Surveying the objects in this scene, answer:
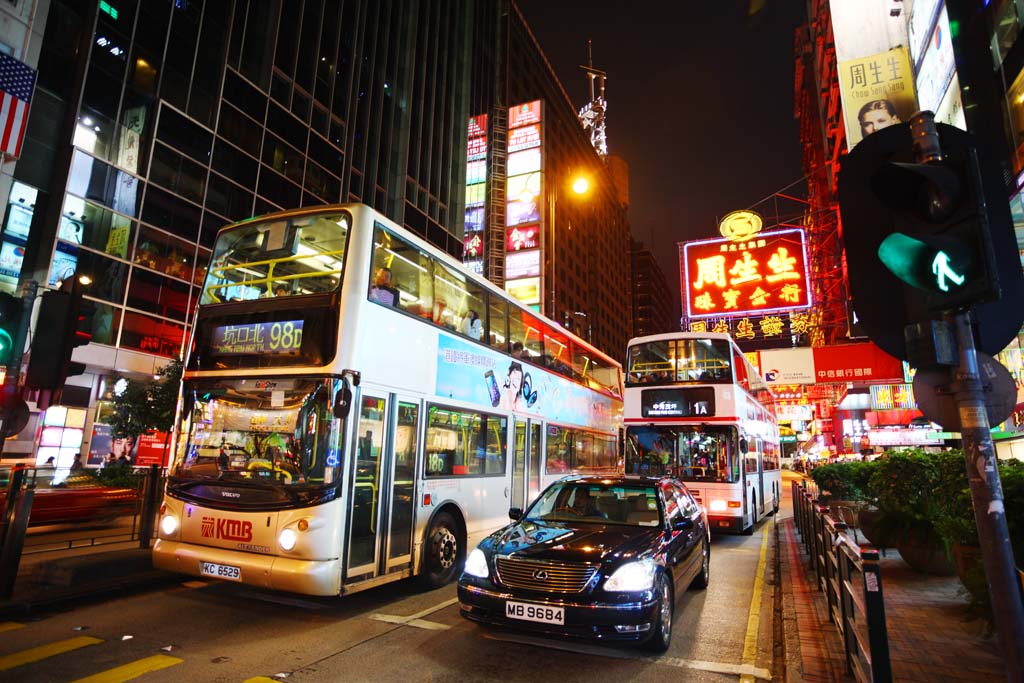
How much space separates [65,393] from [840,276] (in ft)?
107

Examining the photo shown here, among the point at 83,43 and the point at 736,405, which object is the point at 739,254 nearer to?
the point at 736,405

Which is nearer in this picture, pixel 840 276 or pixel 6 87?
pixel 6 87

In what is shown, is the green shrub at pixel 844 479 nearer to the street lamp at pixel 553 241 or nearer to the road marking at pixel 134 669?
the road marking at pixel 134 669

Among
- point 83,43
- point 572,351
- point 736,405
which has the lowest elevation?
point 736,405

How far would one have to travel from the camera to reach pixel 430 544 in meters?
7.52

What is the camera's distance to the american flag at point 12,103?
11680 millimetres

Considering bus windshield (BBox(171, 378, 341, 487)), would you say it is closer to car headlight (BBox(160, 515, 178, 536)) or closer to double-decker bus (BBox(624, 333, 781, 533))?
car headlight (BBox(160, 515, 178, 536))

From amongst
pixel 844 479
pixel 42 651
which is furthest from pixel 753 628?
pixel 844 479

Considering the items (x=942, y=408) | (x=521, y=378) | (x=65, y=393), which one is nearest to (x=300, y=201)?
(x=65, y=393)

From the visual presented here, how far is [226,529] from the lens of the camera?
→ 610 cm

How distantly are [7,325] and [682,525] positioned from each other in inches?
309

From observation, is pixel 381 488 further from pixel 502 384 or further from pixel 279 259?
pixel 502 384

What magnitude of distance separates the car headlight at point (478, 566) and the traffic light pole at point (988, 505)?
12.3 ft

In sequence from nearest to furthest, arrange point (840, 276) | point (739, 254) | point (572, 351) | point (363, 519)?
point (363, 519) < point (572, 351) < point (739, 254) < point (840, 276)
